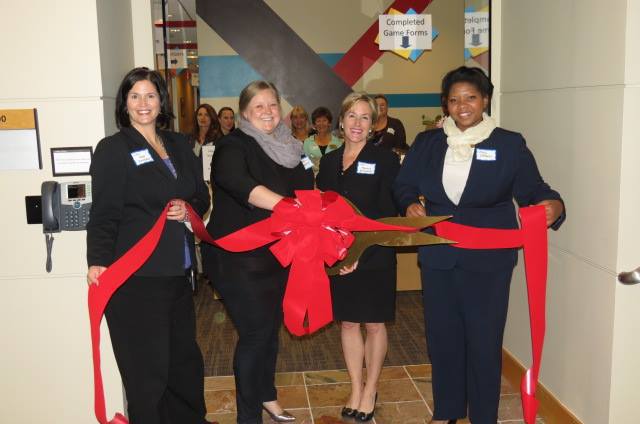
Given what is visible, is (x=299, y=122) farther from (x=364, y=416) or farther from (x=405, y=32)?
(x=364, y=416)

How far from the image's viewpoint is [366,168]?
337cm

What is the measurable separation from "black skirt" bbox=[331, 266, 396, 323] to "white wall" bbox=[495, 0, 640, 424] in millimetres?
905

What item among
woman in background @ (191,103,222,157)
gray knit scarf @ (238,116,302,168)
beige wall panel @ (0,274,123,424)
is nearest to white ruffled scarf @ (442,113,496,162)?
gray knit scarf @ (238,116,302,168)

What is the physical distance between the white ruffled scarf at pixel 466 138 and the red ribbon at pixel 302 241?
17.0 inches

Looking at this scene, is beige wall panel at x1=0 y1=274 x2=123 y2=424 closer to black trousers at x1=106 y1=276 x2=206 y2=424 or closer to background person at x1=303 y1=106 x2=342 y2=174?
black trousers at x1=106 y1=276 x2=206 y2=424

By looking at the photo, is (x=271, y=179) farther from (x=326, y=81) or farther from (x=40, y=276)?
(x=326, y=81)

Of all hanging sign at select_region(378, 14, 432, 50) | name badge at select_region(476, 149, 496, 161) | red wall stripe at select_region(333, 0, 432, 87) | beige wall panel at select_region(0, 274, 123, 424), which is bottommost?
beige wall panel at select_region(0, 274, 123, 424)

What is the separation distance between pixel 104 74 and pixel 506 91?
2407mm

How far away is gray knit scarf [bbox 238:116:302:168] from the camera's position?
3.10m

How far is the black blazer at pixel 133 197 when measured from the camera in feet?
8.80

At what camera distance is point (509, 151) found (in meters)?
3.05

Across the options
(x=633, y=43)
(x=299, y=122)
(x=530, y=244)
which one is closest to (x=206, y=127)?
(x=299, y=122)

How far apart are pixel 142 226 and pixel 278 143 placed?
0.77 metres

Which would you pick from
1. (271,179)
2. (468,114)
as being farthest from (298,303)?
(468,114)
